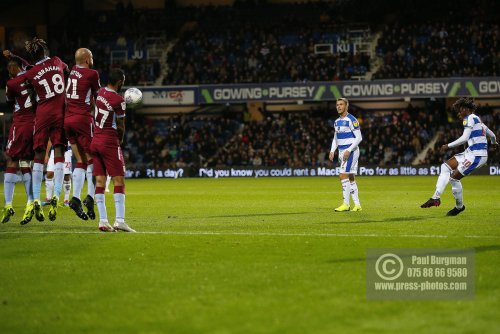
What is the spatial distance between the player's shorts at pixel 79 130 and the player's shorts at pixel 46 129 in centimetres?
28

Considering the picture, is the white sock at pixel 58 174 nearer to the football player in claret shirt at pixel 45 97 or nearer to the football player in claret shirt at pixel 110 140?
the football player in claret shirt at pixel 45 97

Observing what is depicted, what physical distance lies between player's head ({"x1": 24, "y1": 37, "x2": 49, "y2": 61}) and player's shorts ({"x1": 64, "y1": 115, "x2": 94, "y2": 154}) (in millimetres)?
1248

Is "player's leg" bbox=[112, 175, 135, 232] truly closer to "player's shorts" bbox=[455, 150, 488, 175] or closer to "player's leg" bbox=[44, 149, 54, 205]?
"player's leg" bbox=[44, 149, 54, 205]

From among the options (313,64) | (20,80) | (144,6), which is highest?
(144,6)

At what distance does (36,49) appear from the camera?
12.4 metres

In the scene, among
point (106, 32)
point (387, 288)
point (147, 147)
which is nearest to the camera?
point (387, 288)

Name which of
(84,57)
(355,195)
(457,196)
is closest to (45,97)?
(84,57)

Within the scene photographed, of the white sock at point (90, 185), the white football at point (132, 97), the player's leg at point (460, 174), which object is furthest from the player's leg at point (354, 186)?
the white football at point (132, 97)

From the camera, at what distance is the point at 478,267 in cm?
763

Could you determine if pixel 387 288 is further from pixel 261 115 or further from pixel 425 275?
pixel 261 115

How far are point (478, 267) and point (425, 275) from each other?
37.9 inches

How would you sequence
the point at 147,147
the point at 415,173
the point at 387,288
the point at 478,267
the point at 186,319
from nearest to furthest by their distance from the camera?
1. the point at 186,319
2. the point at 387,288
3. the point at 478,267
4. the point at 415,173
5. the point at 147,147

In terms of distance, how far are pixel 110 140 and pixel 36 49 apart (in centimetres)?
245

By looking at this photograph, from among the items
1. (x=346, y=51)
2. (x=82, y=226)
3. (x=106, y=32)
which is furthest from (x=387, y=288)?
(x=106, y=32)
